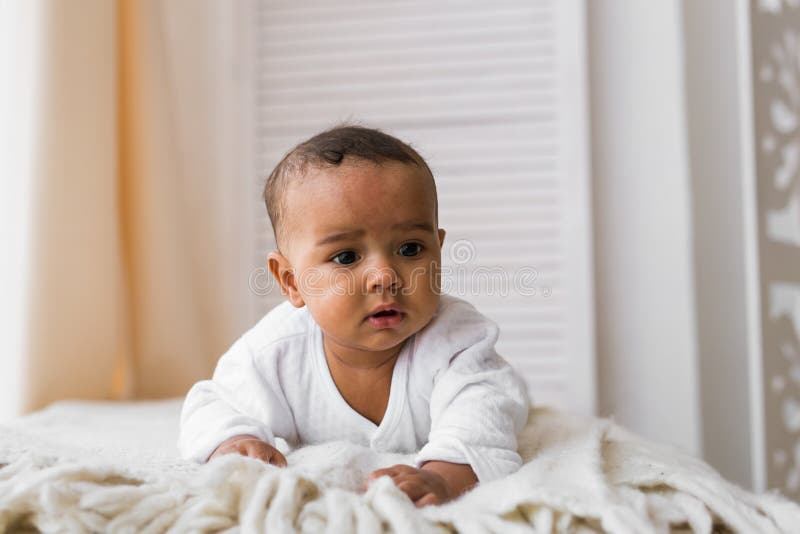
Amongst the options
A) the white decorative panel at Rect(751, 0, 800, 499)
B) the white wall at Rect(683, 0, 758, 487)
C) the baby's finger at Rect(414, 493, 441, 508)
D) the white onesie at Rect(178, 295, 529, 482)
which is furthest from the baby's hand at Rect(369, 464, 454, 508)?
the white wall at Rect(683, 0, 758, 487)

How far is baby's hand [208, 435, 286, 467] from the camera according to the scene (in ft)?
3.02

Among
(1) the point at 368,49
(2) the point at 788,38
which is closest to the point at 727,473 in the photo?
(2) the point at 788,38

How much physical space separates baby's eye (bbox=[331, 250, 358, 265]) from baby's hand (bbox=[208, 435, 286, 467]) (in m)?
0.23

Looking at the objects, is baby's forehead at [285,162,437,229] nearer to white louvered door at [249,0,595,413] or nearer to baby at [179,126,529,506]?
baby at [179,126,529,506]

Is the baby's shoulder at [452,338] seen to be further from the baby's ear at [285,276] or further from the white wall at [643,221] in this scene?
the white wall at [643,221]

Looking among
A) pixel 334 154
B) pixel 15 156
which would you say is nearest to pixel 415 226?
pixel 334 154

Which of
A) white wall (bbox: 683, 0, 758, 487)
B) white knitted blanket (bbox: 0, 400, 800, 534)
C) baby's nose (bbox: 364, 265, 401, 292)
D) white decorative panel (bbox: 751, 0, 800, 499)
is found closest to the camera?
white knitted blanket (bbox: 0, 400, 800, 534)

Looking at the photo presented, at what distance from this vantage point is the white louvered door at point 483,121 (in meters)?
1.96

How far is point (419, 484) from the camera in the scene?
81 centimetres

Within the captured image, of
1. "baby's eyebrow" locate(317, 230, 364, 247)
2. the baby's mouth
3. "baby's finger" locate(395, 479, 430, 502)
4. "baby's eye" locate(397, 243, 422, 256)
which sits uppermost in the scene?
"baby's eyebrow" locate(317, 230, 364, 247)

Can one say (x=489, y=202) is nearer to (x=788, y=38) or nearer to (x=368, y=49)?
(x=368, y=49)

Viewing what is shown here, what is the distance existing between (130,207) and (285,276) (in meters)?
0.93

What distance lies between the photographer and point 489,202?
2008mm

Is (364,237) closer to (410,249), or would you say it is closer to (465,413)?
(410,249)
